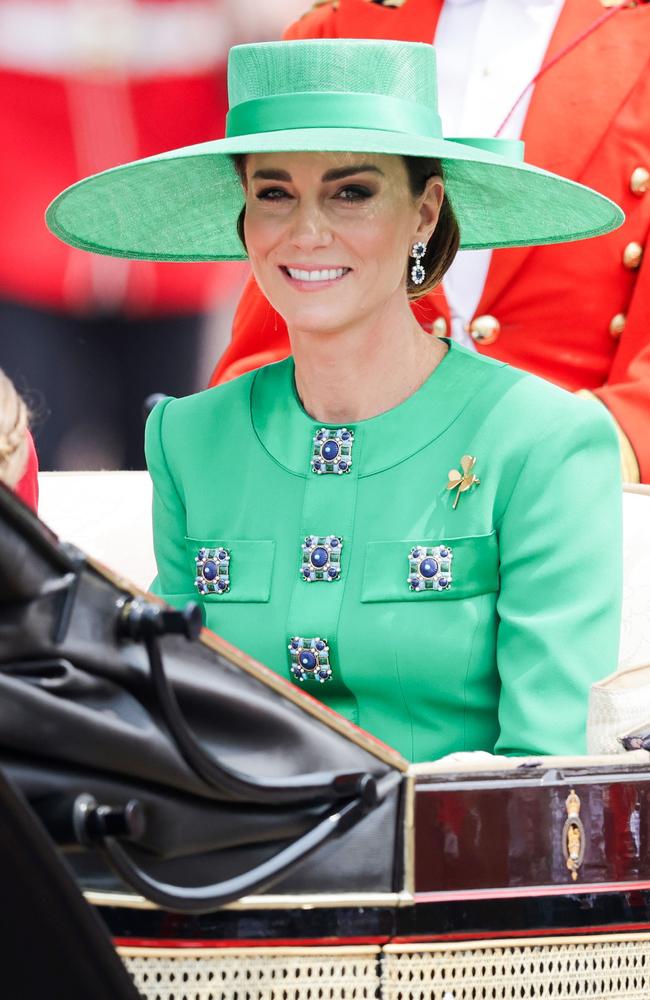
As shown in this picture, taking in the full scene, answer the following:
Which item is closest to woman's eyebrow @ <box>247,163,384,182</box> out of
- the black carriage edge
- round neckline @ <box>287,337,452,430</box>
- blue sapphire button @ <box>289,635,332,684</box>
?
round neckline @ <box>287,337,452,430</box>

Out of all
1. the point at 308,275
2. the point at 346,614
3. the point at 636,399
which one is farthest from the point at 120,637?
the point at 636,399

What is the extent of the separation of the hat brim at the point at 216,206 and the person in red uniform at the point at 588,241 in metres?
0.69

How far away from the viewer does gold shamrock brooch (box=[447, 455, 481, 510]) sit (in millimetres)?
1736

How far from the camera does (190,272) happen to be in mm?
3426

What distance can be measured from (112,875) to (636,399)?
161 centimetres

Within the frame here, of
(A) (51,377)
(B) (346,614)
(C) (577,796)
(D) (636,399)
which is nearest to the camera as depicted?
(C) (577,796)

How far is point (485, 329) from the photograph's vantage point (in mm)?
2760

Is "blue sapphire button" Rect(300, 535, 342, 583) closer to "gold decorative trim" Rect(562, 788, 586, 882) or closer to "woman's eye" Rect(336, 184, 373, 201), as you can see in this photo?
"woman's eye" Rect(336, 184, 373, 201)

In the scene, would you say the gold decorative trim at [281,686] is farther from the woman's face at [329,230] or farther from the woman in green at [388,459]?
the woman's face at [329,230]

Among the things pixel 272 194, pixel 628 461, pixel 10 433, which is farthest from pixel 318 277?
pixel 628 461

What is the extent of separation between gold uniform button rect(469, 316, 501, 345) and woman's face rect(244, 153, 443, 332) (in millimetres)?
947

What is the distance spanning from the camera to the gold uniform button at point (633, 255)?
2686mm

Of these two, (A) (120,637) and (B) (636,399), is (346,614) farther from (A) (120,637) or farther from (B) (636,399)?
(B) (636,399)

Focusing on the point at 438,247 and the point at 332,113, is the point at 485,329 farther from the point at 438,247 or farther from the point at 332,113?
the point at 332,113
